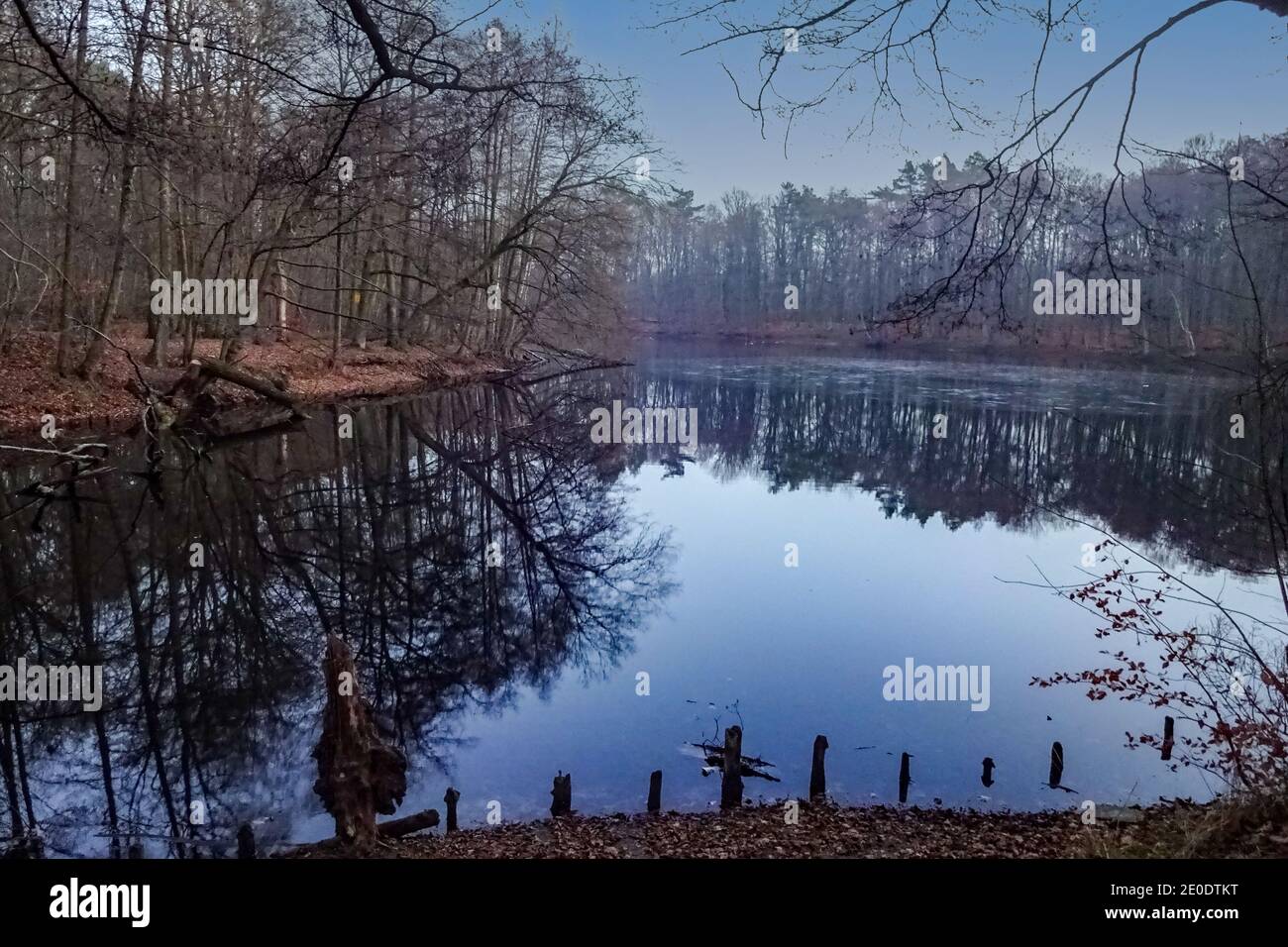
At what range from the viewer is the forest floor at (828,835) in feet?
11.1

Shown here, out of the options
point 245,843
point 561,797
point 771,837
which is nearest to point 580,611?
point 561,797

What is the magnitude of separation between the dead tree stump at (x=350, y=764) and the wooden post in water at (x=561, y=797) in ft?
2.63

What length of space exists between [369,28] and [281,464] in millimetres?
9797

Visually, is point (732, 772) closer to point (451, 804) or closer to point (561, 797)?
point (561, 797)

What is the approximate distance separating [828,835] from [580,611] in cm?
368

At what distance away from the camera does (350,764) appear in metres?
4.09

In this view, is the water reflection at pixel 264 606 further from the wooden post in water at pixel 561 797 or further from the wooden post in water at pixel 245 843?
the wooden post in water at pixel 561 797

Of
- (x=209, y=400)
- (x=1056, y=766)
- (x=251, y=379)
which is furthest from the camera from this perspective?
(x=251, y=379)

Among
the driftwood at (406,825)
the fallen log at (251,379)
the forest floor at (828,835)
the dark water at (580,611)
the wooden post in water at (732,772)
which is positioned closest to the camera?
the forest floor at (828,835)

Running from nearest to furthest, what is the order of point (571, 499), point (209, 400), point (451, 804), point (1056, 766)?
point (451, 804)
point (1056, 766)
point (571, 499)
point (209, 400)

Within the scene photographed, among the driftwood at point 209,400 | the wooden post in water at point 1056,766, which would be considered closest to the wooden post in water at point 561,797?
the wooden post in water at point 1056,766

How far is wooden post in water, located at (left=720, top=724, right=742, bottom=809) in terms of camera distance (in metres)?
4.24

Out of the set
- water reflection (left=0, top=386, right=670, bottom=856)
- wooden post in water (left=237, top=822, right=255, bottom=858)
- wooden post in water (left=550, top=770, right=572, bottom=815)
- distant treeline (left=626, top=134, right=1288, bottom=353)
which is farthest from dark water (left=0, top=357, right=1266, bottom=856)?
distant treeline (left=626, top=134, right=1288, bottom=353)

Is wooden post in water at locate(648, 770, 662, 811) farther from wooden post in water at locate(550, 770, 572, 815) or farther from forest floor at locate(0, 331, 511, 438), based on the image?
forest floor at locate(0, 331, 511, 438)
